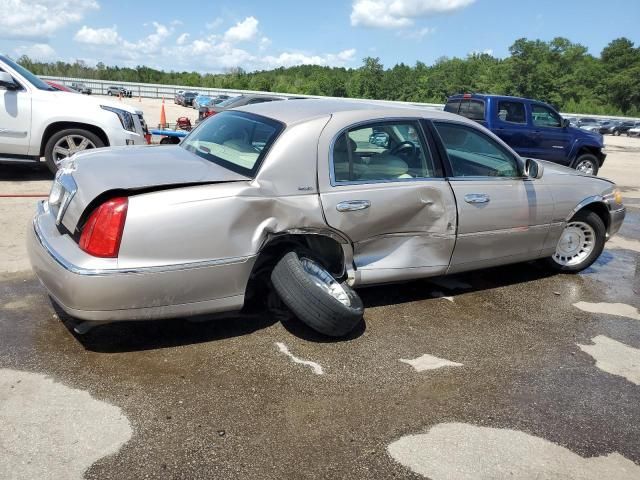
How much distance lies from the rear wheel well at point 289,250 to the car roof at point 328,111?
0.79 m

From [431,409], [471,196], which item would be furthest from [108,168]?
[471,196]

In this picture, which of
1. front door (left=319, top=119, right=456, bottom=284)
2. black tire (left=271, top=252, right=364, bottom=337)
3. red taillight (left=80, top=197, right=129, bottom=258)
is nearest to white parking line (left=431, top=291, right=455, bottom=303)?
front door (left=319, top=119, right=456, bottom=284)

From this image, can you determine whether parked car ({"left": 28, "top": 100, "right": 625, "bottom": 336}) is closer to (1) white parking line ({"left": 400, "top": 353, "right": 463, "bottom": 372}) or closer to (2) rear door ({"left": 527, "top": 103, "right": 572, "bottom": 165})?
(1) white parking line ({"left": 400, "top": 353, "right": 463, "bottom": 372})

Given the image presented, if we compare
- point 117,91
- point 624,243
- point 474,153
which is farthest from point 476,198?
point 117,91

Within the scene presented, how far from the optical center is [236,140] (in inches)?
151

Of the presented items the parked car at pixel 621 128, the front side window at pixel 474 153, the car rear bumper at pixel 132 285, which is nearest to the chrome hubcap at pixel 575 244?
the front side window at pixel 474 153

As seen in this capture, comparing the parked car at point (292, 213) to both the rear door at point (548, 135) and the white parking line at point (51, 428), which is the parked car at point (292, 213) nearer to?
the white parking line at point (51, 428)

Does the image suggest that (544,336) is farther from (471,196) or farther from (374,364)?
(374,364)

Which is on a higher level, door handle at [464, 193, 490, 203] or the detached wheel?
the detached wheel

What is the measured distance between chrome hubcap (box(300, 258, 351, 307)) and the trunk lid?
2.42ft

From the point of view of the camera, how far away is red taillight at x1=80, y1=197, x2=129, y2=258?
9.53 ft

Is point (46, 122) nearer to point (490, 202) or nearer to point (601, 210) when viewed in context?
point (490, 202)

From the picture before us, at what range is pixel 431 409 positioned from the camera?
9.64 feet

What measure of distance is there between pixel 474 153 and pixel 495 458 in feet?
8.51
